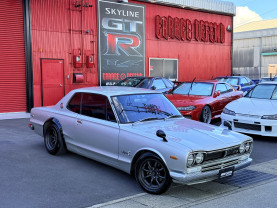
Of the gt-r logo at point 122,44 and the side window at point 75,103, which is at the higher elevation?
the gt-r logo at point 122,44

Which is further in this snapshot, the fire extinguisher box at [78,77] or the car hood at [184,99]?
the fire extinguisher box at [78,77]

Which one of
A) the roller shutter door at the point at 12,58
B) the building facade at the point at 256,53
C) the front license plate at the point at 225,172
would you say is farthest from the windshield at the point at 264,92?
the building facade at the point at 256,53

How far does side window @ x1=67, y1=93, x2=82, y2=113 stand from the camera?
6418 mm

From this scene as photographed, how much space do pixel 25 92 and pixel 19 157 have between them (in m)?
6.99

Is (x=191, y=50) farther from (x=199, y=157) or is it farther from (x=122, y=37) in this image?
(x=199, y=157)

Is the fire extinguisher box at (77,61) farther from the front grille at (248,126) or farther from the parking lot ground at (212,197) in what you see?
the parking lot ground at (212,197)

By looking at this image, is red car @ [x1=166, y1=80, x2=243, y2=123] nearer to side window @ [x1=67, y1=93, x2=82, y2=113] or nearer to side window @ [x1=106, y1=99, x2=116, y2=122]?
side window @ [x1=67, y1=93, x2=82, y2=113]

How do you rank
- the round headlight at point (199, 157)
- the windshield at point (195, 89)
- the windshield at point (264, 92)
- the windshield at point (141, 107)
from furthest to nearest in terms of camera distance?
the windshield at point (195, 89) < the windshield at point (264, 92) < the windshield at point (141, 107) < the round headlight at point (199, 157)

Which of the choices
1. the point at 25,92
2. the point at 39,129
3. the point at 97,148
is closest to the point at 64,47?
the point at 25,92

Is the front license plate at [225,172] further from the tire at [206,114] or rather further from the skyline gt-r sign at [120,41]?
the skyline gt-r sign at [120,41]

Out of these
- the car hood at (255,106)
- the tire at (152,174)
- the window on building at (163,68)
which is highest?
the window on building at (163,68)

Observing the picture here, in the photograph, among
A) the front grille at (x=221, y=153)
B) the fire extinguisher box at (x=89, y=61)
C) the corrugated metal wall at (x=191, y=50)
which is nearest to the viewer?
the front grille at (x=221, y=153)

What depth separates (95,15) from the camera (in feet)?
50.3

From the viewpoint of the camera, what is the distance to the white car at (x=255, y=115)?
8.20m
